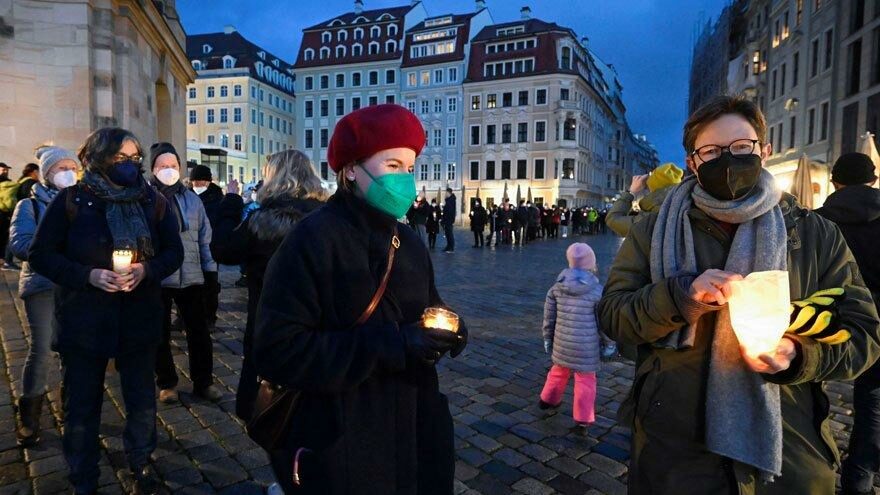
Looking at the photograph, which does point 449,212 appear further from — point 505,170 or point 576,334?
point 505,170

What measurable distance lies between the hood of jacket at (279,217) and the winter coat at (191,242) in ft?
4.71

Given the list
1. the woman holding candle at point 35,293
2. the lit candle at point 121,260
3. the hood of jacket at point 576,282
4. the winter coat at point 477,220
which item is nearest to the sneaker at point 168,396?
the woman holding candle at point 35,293

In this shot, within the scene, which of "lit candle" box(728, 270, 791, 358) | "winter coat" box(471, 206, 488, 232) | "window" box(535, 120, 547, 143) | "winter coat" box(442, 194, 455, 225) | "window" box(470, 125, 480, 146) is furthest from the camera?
"window" box(470, 125, 480, 146)

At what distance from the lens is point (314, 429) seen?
1593 mm

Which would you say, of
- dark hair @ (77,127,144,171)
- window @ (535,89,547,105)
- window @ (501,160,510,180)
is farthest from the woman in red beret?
window @ (501,160,510,180)

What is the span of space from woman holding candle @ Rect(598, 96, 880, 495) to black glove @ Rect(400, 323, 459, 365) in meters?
0.66

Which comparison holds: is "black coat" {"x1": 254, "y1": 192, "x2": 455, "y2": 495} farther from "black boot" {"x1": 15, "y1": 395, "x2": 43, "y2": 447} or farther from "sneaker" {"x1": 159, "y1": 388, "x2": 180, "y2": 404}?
"sneaker" {"x1": 159, "y1": 388, "x2": 180, "y2": 404}

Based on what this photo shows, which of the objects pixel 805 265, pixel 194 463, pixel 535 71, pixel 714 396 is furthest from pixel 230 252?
pixel 535 71

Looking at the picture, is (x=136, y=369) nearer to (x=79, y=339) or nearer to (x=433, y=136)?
(x=79, y=339)

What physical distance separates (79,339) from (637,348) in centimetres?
271

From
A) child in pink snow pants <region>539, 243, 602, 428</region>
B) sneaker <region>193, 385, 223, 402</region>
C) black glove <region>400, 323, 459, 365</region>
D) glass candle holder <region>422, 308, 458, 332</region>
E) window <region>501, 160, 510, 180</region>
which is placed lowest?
sneaker <region>193, 385, 223, 402</region>

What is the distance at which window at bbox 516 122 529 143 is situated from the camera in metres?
55.0

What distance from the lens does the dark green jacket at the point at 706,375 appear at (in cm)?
168

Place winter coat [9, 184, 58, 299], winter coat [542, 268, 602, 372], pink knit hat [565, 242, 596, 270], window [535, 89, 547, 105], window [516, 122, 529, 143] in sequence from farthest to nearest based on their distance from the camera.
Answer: window [516, 122, 529, 143], window [535, 89, 547, 105], pink knit hat [565, 242, 596, 270], winter coat [542, 268, 602, 372], winter coat [9, 184, 58, 299]
